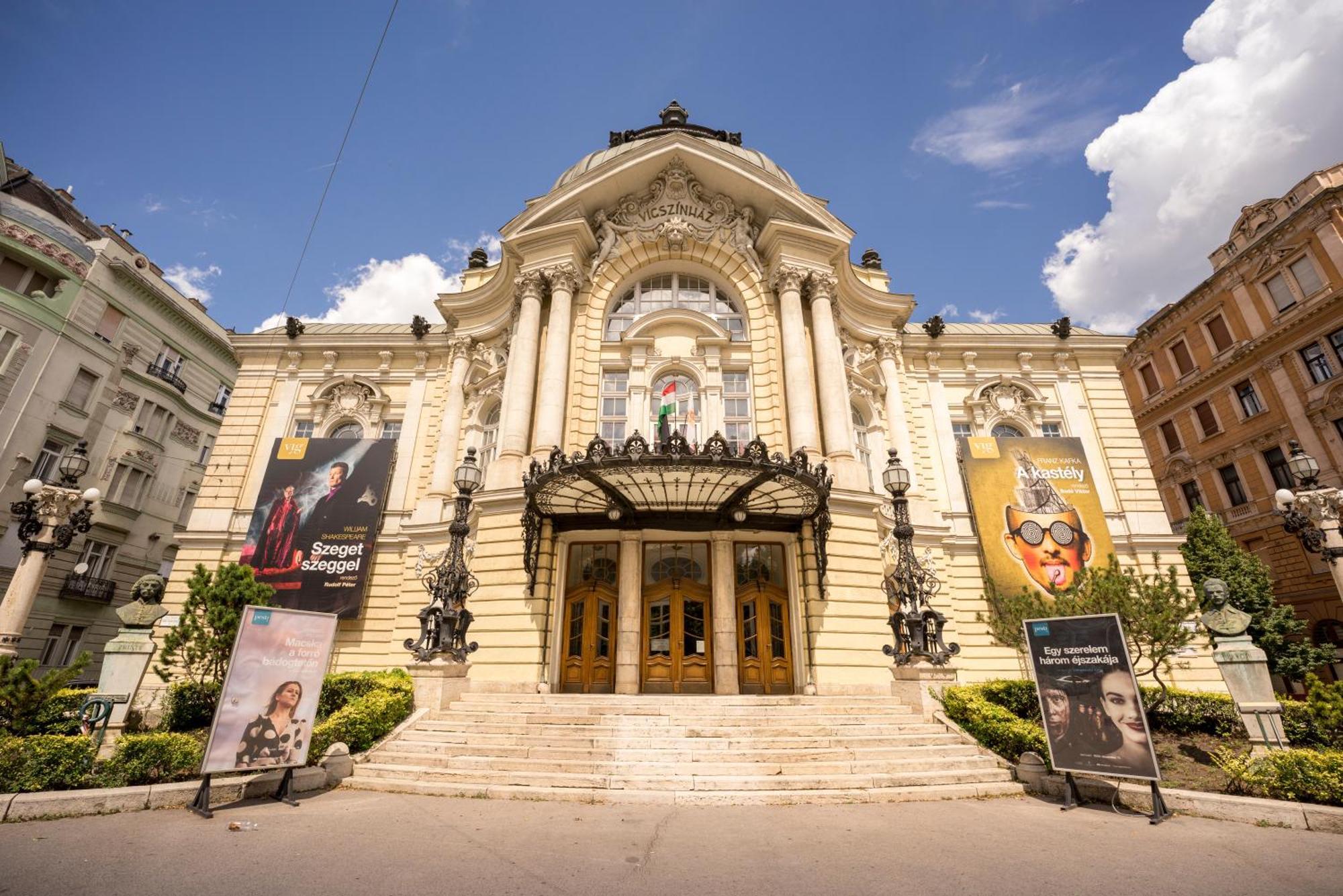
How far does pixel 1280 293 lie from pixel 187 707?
4359 centimetres

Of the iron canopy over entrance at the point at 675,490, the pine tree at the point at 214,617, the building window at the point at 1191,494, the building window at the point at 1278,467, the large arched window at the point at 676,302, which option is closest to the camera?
the pine tree at the point at 214,617

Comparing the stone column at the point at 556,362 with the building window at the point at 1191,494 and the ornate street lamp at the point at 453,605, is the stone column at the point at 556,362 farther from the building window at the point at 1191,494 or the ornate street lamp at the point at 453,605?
the building window at the point at 1191,494

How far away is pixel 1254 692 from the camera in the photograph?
339 inches

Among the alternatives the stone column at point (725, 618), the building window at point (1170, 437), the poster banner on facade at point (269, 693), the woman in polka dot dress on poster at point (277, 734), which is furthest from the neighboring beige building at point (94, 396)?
the building window at point (1170, 437)

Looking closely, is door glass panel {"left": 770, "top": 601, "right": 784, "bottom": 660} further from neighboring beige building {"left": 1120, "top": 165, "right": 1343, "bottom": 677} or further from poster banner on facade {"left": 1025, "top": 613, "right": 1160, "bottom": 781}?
neighboring beige building {"left": 1120, "top": 165, "right": 1343, "bottom": 677}

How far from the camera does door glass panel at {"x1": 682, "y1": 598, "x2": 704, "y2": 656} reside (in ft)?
51.7

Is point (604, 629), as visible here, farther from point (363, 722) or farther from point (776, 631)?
point (363, 722)

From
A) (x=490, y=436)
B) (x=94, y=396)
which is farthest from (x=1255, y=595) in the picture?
(x=94, y=396)

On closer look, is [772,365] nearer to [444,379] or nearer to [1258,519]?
[444,379]

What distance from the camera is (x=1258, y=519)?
1028 inches

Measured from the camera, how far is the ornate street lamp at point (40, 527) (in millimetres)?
9867

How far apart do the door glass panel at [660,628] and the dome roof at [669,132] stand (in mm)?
16525

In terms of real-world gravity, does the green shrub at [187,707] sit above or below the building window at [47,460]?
below

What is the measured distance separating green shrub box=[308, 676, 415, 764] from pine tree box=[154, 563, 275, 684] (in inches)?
115
